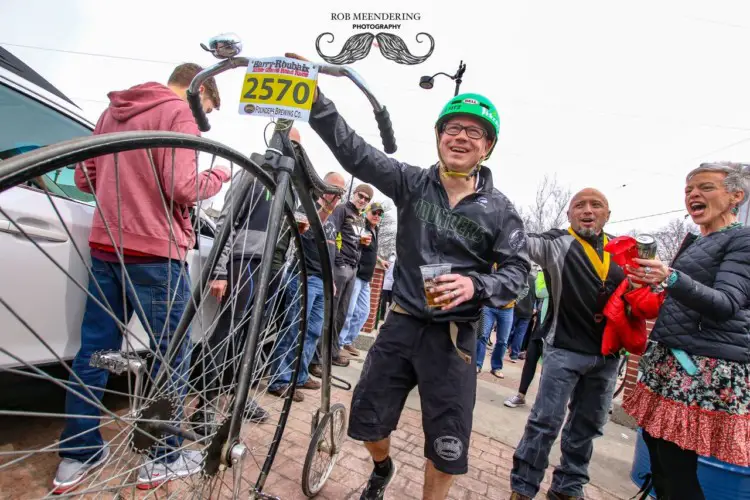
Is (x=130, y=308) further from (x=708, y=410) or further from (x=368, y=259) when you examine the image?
(x=368, y=259)

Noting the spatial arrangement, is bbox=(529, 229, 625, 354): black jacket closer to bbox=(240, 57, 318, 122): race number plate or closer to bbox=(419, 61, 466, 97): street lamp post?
bbox=(240, 57, 318, 122): race number plate

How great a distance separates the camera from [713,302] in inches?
74.1

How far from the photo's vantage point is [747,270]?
6.41 feet

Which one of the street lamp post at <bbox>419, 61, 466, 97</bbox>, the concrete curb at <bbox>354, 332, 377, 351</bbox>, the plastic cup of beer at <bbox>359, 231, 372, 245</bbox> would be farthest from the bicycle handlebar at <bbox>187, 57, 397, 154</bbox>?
the street lamp post at <bbox>419, 61, 466, 97</bbox>

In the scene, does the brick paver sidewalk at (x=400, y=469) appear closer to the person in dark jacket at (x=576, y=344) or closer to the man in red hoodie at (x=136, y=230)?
the person in dark jacket at (x=576, y=344)

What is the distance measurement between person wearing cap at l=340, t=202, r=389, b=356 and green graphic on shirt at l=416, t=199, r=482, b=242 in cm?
305

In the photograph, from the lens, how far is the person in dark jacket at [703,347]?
6.32ft

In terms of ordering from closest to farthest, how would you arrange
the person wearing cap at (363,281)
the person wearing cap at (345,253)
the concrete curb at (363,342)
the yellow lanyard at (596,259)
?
the yellow lanyard at (596,259), the person wearing cap at (345,253), the person wearing cap at (363,281), the concrete curb at (363,342)

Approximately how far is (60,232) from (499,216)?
203cm

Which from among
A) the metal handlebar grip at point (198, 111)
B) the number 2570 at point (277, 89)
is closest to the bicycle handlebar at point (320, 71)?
the metal handlebar grip at point (198, 111)

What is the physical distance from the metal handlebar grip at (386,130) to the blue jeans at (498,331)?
4.22 meters

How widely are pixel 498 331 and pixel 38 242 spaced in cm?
549

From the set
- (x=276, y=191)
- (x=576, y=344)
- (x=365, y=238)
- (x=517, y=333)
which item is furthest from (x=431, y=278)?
(x=517, y=333)

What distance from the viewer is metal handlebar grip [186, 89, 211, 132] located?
66.2 inches
